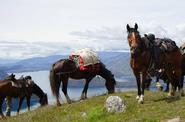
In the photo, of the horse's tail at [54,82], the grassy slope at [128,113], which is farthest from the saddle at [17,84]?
the grassy slope at [128,113]

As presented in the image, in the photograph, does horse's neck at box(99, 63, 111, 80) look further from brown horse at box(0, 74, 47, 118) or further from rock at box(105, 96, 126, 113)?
rock at box(105, 96, 126, 113)

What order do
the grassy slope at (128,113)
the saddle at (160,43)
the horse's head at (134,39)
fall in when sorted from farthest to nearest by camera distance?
the saddle at (160,43) < the horse's head at (134,39) < the grassy slope at (128,113)

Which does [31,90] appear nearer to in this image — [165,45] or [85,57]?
[85,57]

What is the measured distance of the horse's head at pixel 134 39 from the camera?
17203 mm

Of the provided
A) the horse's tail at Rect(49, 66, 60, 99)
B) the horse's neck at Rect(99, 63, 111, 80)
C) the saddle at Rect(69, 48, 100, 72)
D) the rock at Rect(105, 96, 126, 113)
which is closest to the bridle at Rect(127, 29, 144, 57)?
the rock at Rect(105, 96, 126, 113)

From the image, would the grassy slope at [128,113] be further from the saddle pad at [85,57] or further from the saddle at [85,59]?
the saddle pad at [85,57]

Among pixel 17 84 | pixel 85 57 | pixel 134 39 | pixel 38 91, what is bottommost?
pixel 38 91

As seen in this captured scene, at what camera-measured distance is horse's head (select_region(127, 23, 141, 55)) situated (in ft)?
56.4

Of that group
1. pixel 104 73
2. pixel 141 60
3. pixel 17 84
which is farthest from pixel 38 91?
pixel 141 60

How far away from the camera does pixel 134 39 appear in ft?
56.4

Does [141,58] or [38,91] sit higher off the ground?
[141,58]

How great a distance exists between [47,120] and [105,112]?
Answer: 299 centimetres

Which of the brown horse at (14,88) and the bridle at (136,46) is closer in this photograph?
the bridle at (136,46)

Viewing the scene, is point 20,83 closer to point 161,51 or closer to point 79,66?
point 79,66
